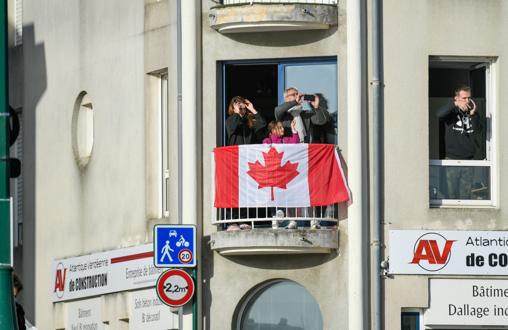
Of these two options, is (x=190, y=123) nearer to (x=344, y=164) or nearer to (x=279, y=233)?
(x=279, y=233)

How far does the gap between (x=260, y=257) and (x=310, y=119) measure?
2371 mm

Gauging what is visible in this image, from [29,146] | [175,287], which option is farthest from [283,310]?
[29,146]

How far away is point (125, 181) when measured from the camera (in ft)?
100

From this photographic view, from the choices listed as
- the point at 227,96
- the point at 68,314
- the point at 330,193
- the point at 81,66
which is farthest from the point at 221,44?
the point at 68,314

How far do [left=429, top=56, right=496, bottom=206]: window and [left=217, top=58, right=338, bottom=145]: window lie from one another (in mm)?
1644

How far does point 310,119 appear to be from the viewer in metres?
27.7

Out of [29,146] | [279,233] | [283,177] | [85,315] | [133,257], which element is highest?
[29,146]

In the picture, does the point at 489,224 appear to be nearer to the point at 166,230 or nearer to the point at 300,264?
the point at 300,264

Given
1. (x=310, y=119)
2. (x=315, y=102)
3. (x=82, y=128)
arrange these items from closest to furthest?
(x=310, y=119), (x=315, y=102), (x=82, y=128)

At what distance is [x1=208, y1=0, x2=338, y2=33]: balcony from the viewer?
89.8 ft

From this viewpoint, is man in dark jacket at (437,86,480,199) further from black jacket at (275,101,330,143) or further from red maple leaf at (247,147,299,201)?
red maple leaf at (247,147,299,201)

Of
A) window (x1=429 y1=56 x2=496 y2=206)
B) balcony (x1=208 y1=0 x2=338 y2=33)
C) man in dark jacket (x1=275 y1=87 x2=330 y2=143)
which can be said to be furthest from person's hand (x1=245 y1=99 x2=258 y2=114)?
window (x1=429 y1=56 x2=496 y2=206)

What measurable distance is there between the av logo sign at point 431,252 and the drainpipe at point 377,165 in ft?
1.93

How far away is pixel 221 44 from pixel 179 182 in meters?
2.37
